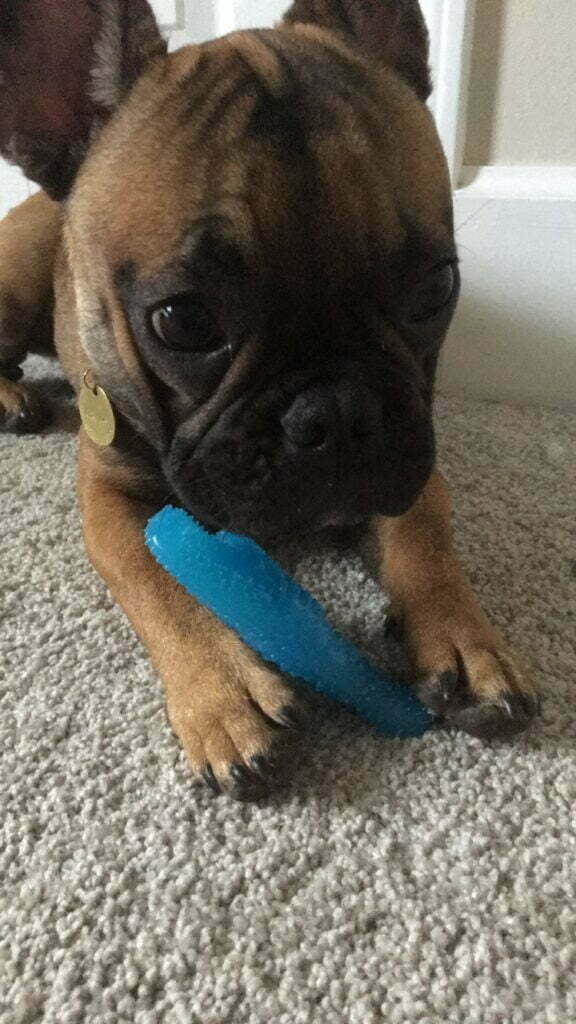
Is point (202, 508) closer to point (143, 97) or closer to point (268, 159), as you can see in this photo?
point (268, 159)

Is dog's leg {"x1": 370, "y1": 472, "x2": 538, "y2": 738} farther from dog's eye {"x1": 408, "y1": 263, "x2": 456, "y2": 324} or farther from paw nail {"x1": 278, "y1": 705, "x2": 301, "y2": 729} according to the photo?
dog's eye {"x1": 408, "y1": 263, "x2": 456, "y2": 324}

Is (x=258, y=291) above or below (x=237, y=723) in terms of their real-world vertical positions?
above

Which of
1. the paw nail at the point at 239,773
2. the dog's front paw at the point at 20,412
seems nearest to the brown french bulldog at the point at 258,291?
the paw nail at the point at 239,773

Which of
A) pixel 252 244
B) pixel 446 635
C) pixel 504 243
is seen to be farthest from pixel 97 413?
pixel 504 243

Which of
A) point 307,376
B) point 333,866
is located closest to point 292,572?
point 307,376

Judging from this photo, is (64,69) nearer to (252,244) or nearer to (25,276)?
(252,244)

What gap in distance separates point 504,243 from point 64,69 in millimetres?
1040

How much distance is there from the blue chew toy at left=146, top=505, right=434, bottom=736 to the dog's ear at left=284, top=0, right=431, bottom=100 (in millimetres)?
688

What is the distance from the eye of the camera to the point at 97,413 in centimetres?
131

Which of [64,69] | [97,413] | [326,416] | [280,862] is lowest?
[280,862]

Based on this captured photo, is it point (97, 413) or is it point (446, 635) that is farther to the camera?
point (97, 413)

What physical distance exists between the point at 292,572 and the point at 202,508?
11.9 inches

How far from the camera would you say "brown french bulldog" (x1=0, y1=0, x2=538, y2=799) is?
0.94 meters

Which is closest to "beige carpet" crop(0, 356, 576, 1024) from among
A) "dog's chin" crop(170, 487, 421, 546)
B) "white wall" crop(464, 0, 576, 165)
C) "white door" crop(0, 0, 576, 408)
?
"dog's chin" crop(170, 487, 421, 546)
